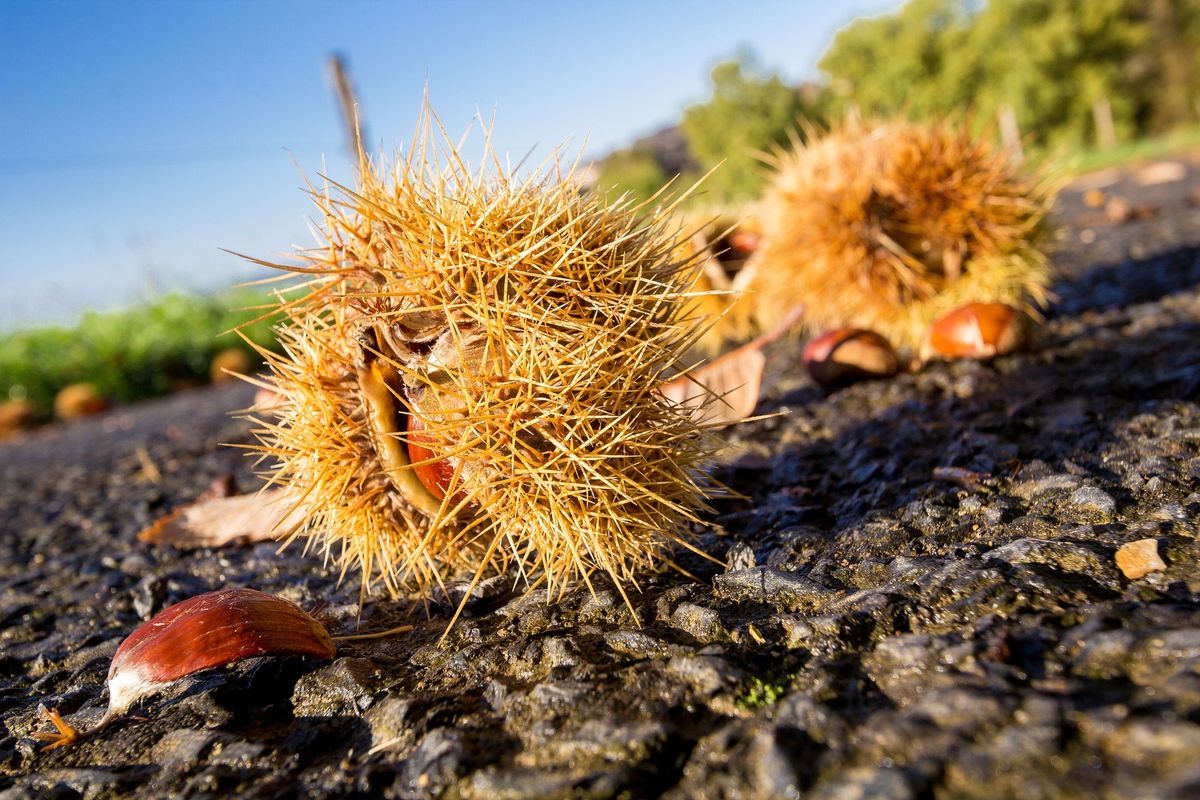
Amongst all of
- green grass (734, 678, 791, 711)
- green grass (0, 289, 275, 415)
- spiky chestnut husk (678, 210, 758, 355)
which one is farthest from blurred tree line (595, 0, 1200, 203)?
green grass (734, 678, 791, 711)

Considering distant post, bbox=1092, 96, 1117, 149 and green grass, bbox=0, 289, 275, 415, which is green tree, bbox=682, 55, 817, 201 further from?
green grass, bbox=0, 289, 275, 415

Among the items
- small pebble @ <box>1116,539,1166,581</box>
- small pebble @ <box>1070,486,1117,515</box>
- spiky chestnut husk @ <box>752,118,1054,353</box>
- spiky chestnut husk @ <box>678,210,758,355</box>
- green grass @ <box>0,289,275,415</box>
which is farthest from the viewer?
green grass @ <box>0,289,275,415</box>

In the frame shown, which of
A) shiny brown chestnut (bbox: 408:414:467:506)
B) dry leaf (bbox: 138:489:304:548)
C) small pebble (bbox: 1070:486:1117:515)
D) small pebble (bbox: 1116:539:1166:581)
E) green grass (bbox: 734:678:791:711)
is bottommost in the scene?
small pebble (bbox: 1070:486:1117:515)

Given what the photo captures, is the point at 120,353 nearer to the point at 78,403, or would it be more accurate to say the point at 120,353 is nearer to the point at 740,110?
the point at 78,403

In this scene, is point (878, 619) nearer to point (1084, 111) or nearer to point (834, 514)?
point (834, 514)

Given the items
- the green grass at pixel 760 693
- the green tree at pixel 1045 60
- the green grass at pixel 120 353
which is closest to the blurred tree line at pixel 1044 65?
the green tree at pixel 1045 60

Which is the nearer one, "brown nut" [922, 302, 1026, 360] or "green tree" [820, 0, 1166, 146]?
"brown nut" [922, 302, 1026, 360]
